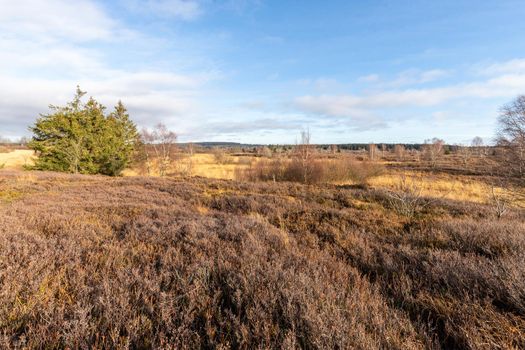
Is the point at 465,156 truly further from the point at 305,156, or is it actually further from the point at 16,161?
the point at 16,161

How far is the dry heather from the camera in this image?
2.15 m

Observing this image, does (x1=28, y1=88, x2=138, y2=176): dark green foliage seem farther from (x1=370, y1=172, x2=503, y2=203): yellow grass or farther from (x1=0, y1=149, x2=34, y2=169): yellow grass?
(x1=370, y1=172, x2=503, y2=203): yellow grass

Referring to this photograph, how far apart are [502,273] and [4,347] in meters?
5.30

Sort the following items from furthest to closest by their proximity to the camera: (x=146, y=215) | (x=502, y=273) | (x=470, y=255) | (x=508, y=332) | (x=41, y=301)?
(x=146, y=215), (x=470, y=255), (x=502, y=273), (x=41, y=301), (x=508, y=332)

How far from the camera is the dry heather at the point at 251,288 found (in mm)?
2148

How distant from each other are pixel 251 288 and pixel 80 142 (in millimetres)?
27637

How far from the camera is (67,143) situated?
23.1m

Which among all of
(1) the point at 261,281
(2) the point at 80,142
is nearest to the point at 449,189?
(1) the point at 261,281

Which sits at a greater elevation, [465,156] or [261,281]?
[465,156]

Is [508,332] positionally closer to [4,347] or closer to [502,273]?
[502,273]

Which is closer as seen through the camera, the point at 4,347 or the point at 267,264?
the point at 4,347

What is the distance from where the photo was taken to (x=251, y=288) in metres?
2.84

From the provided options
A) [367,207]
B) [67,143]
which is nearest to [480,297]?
[367,207]

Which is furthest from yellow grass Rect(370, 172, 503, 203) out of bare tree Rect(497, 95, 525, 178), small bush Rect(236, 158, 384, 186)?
bare tree Rect(497, 95, 525, 178)
